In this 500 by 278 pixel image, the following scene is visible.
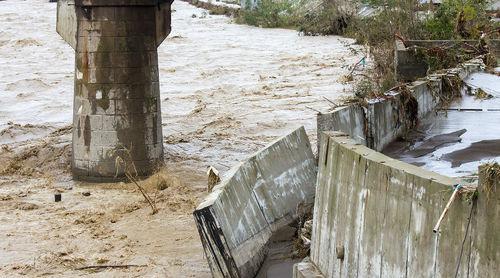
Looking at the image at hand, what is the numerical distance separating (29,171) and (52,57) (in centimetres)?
1967

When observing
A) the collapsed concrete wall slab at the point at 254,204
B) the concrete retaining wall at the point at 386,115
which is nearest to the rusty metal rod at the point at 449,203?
the collapsed concrete wall slab at the point at 254,204

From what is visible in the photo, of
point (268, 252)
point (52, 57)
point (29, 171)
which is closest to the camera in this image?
point (268, 252)

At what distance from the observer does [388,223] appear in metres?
7.82

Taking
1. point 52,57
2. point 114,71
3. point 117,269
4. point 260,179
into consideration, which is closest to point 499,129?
point 260,179

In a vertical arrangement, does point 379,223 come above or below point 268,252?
above

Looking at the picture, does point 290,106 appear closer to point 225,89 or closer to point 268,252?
point 225,89

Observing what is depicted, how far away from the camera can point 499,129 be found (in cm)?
1427

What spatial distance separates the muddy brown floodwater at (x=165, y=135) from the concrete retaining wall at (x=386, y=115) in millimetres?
2766

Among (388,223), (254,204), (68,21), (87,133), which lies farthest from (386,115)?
(68,21)

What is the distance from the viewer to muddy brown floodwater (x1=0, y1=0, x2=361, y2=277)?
13539 mm

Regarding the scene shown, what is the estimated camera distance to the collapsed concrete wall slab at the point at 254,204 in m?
9.78

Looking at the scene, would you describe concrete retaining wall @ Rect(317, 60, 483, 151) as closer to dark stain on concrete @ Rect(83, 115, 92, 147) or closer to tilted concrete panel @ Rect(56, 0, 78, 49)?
dark stain on concrete @ Rect(83, 115, 92, 147)

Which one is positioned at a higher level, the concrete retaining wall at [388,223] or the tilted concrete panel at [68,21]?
the tilted concrete panel at [68,21]

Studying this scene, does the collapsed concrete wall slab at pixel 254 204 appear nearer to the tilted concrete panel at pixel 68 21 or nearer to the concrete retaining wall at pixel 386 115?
the concrete retaining wall at pixel 386 115
